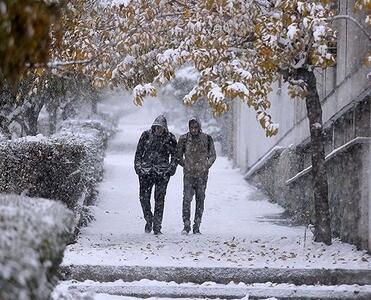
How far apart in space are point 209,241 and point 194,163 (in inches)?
52.1

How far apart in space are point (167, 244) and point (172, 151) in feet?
5.50

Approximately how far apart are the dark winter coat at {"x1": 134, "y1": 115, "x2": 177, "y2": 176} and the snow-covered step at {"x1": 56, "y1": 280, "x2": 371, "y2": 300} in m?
3.09

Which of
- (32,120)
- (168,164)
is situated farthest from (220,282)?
(32,120)

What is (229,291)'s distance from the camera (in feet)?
22.8

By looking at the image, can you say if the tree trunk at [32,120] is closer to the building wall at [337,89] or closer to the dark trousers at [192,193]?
the building wall at [337,89]

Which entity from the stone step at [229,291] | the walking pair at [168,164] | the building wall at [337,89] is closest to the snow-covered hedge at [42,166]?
the walking pair at [168,164]

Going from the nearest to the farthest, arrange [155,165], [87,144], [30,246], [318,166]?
[30,246] → [318,166] → [155,165] → [87,144]

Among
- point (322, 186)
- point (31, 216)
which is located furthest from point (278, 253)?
point (31, 216)

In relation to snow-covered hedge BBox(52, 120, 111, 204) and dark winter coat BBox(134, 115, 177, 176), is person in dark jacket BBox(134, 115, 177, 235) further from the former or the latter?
snow-covered hedge BBox(52, 120, 111, 204)

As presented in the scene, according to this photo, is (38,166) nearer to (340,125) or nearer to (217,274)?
(217,274)

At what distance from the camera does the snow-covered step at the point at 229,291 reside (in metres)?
6.84

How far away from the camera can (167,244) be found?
8.92m

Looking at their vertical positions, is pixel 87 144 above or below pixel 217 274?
above

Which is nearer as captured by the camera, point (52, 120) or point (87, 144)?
point (87, 144)
